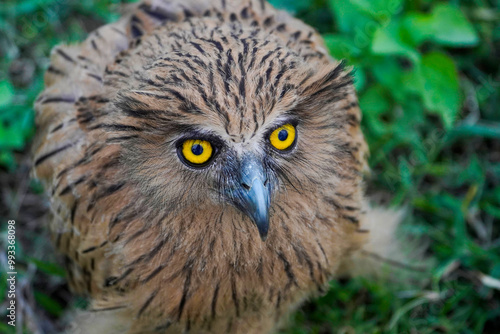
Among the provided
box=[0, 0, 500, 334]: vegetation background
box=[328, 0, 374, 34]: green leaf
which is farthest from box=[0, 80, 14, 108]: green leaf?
box=[328, 0, 374, 34]: green leaf

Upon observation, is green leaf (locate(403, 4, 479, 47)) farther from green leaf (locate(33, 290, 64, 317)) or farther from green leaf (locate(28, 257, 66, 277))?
green leaf (locate(33, 290, 64, 317))

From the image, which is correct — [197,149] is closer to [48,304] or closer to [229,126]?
[229,126]

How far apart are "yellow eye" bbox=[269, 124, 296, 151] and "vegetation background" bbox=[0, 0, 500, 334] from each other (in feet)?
4.19

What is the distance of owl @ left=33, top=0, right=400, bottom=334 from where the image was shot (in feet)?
6.73

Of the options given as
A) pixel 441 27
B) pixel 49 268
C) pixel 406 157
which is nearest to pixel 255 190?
pixel 49 268

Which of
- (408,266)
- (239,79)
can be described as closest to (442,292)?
(408,266)

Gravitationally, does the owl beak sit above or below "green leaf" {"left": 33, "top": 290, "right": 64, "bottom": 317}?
above

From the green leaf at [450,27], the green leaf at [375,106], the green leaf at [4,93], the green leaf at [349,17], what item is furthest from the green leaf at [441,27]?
the green leaf at [4,93]

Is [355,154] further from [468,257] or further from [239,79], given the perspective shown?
[468,257]

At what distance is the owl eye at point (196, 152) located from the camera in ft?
6.75

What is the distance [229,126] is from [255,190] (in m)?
0.24

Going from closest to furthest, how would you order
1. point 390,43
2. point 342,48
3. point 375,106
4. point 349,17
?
point 390,43
point 342,48
point 349,17
point 375,106

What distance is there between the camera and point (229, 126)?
1.98 meters

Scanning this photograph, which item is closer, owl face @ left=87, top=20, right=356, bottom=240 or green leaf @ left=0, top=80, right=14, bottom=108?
owl face @ left=87, top=20, right=356, bottom=240
